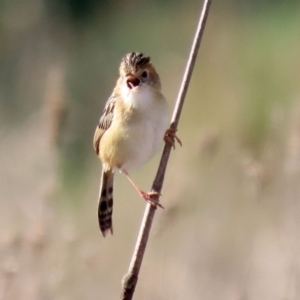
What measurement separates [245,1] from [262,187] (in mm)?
3536

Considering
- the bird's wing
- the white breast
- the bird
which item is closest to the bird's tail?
the bird

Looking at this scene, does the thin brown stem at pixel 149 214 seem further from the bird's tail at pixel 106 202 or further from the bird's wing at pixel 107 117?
the bird's tail at pixel 106 202

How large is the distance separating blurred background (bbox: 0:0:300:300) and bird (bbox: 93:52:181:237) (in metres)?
0.25

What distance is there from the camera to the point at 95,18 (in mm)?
6039

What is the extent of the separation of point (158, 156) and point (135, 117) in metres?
1.95

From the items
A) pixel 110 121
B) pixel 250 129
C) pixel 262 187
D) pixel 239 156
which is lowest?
pixel 110 121

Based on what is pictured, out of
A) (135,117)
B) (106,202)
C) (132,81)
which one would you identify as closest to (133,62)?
(132,81)

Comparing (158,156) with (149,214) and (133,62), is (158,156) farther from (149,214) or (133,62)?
(149,214)

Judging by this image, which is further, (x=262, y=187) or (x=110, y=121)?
(x=262, y=187)

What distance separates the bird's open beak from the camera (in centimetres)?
191

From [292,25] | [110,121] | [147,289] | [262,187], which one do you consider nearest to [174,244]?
[147,289]

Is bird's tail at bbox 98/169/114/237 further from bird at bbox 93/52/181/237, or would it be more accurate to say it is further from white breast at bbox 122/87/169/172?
white breast at bbox 122/87/169/172

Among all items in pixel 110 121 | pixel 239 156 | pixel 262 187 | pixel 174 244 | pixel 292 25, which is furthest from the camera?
pixel 292 25

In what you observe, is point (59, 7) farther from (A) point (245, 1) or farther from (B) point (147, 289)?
(B) point (147, 289)
